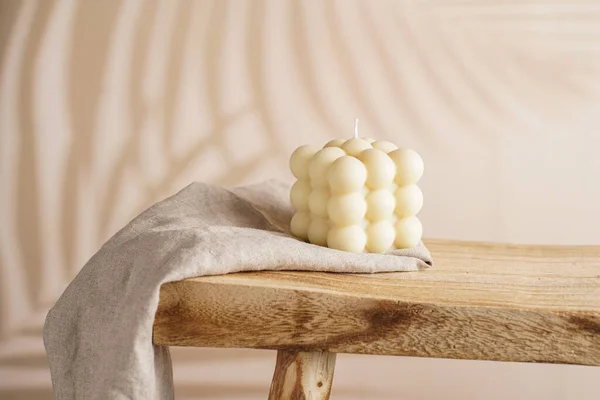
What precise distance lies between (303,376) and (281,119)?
852 mm

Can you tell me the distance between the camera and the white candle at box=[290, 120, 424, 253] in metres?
0.86

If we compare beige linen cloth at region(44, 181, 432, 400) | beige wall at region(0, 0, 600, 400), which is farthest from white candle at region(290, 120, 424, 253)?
beige wall at region(0, 0, 600, 400)

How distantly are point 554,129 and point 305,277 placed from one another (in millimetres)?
938

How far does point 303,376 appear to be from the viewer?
799mm

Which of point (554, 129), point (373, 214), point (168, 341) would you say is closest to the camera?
point (168, 341)

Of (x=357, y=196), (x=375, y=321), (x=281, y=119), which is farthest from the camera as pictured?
(x=281, y=119)

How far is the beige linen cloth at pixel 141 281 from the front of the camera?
68cm

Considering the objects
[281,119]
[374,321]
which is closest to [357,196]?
[374,321]

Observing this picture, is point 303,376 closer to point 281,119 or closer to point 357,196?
point 357,196

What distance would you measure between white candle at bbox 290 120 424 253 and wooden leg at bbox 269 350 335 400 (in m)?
0.13

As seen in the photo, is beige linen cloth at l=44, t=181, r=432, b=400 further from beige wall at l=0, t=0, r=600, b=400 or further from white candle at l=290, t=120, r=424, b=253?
beige wall at l=0, t=0, r=600, b=400

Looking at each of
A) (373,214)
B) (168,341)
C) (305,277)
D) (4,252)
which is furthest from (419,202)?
(4,252)

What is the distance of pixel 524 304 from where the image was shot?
702mm

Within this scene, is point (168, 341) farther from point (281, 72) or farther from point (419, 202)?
point (281, 72)
